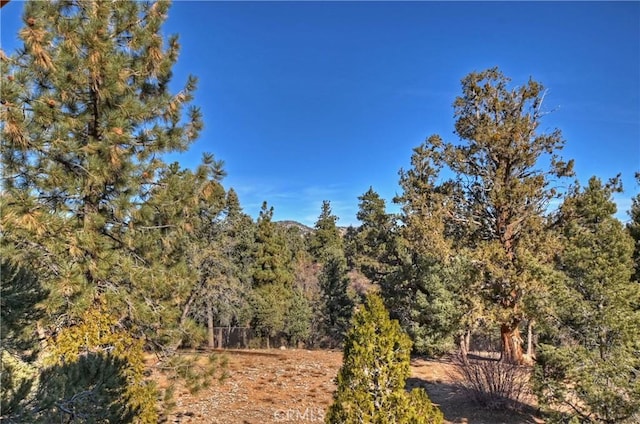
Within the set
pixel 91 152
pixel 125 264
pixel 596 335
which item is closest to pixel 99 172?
pixel 91 152

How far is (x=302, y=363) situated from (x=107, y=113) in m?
10.9

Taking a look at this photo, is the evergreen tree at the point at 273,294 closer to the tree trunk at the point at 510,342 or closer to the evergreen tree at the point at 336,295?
the evergreen tree at the point at 336,295

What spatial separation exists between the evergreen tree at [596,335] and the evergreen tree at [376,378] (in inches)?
101

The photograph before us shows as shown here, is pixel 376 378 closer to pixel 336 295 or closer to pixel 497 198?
pixel 497 198

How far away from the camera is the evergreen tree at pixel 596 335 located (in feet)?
17.5

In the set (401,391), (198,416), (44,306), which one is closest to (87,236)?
(44,306)

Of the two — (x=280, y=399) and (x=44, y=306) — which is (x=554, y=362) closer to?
(x=280, y=399)

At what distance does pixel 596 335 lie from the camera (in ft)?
18.9

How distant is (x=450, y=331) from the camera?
1360 cm

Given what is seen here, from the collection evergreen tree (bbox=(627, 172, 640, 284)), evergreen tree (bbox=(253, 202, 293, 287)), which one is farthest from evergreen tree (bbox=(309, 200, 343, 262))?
evergreen tree (bbox=(627, 172, 640, 284))

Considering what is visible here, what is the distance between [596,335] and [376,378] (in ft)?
11.8

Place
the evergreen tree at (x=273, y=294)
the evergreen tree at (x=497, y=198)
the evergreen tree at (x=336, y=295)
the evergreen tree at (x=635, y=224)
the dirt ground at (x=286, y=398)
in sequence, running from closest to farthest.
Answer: the dirt ground at (x=286, y=398) < the evergreen tree at (x=497, y=198) < the evergreen tree at (x=635, y=224) < the evergreen tree at (x=273, y=294) < the evergreen tree at (x=336, y=295)

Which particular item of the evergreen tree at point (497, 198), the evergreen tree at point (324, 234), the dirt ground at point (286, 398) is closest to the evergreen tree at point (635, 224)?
the evergreen tree at point (497, 198)

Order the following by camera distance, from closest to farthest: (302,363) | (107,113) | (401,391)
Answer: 1. (401,391)
2. (107,113)
3. (302,363)
